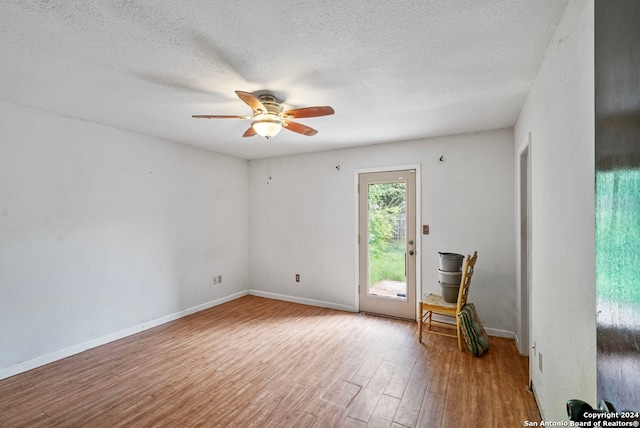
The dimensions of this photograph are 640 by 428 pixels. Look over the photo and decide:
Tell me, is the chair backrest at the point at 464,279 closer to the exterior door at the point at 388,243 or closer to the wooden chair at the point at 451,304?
the wooden chair at the point at 451,304

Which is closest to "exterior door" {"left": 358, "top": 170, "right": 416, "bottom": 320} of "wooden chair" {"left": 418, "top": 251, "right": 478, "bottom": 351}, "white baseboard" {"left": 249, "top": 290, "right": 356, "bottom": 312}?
"white baseboard" {"left": 249, "top": 290, "right": 356, "bottom": 312}

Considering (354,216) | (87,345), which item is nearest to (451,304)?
(354,216)

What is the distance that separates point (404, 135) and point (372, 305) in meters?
2.38

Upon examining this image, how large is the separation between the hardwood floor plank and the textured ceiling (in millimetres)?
2417

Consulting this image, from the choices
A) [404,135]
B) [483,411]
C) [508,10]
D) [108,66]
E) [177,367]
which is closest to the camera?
[508,10]

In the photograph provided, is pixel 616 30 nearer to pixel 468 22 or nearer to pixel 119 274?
pixel 468 22

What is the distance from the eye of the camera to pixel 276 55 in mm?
1841

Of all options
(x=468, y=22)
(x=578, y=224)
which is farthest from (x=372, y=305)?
(x=468, y=22)

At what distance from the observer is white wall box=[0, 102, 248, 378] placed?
8.59 feet

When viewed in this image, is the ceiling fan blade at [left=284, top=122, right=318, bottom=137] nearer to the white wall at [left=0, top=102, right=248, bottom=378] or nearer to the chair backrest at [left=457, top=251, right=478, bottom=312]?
the chair backrest at [left=457, top=251, right=478, bottom=312]

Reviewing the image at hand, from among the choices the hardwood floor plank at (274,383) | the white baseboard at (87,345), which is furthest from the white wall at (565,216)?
the white baseboard at (87,345)

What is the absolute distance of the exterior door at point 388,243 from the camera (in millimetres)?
3907

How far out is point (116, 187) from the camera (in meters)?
3.35

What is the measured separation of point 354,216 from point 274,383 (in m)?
2.46
